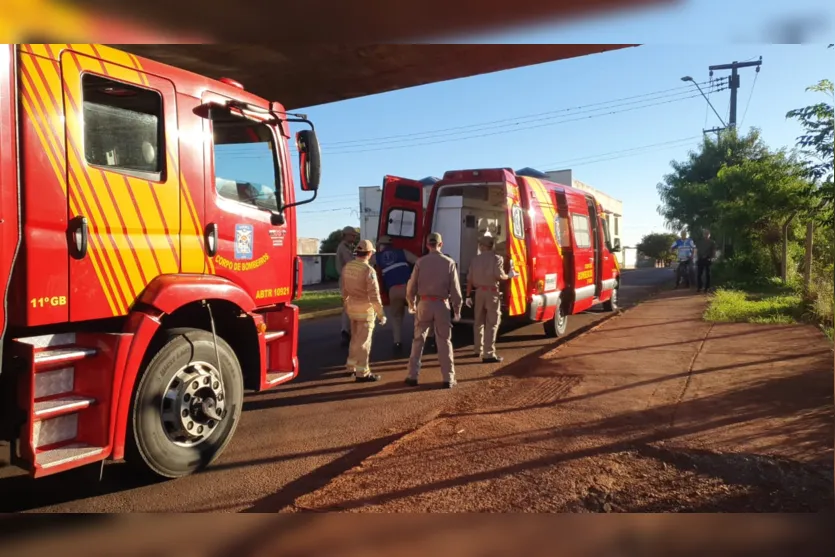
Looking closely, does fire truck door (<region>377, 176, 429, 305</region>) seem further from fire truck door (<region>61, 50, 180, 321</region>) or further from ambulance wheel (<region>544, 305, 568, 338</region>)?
fire truck door (<region>61, 50, 180, 321</region>)

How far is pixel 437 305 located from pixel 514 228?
240 centimetres

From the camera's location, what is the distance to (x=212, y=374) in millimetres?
4465

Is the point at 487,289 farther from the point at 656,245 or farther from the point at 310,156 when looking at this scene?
the point at 656,245

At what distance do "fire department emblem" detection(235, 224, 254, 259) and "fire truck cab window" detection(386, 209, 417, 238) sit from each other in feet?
15.5

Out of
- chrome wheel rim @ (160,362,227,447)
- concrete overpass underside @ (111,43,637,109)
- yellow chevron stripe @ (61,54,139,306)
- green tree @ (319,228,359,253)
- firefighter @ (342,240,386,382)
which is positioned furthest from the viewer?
green tree @ (319,228,359,253)

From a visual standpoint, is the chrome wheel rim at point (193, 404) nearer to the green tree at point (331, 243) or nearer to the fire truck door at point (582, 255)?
the fire truck door at point (582, 255)

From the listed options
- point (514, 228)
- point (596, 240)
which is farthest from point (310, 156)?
point (596, 240)

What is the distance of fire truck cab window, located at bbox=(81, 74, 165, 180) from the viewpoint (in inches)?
150

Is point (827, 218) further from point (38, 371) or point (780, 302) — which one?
point (38, 371)

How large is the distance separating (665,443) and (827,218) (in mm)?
6118

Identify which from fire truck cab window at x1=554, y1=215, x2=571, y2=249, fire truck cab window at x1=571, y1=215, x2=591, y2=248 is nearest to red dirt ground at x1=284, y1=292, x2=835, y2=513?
fire truck cab window at x1=554, y1=215, x2=571, y2=249

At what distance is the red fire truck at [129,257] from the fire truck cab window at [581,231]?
22.6 ft

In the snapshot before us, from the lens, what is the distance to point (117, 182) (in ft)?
12.8
